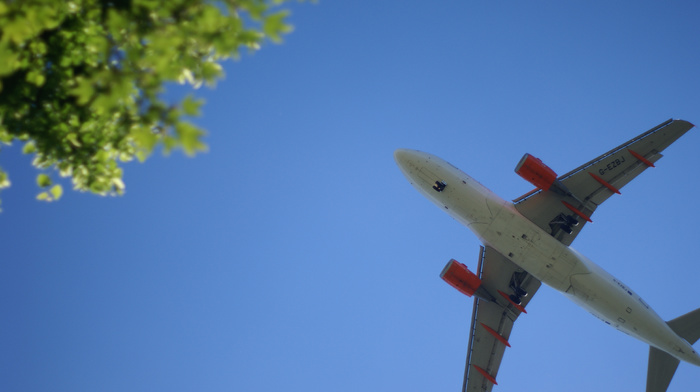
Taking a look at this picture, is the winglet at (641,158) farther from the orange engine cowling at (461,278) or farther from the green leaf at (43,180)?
the green leaf at (43,180)

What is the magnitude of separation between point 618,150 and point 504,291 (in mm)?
11670

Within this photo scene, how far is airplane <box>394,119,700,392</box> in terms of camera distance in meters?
A: 26.0

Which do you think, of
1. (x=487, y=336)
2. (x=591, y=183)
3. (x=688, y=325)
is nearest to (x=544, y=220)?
(x=591, y=183)

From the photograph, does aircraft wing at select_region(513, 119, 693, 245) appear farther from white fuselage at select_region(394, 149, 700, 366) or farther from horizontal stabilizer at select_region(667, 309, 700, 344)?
horizontal stabilizer at select_region(667, 309, 700, 344)

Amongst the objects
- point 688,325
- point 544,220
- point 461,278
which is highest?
point 544,220

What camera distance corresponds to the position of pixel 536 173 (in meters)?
26.7

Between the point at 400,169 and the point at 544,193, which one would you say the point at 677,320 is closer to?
the point at 544,193

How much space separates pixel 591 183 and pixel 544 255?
17.1ft

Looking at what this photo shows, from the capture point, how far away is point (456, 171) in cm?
2697

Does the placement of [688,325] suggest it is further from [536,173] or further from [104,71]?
[104,71]

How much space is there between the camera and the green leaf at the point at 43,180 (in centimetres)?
727

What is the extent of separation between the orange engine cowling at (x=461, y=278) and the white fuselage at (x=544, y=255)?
154 inches

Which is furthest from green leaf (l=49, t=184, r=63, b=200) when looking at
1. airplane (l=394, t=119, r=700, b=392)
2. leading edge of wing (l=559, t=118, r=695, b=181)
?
leading edge of wing (l=559, t=118, r=695, b=181)

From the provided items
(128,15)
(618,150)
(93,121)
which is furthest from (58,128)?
(618,150)
